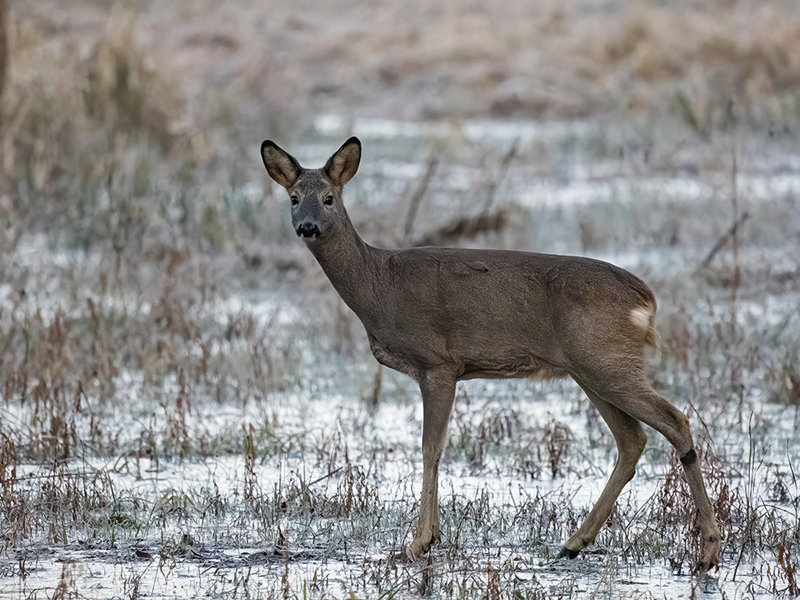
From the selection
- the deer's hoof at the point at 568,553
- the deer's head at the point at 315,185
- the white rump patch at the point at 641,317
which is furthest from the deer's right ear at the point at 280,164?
the deer's hoof at the point at 568,553

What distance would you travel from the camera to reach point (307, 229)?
6.39 m

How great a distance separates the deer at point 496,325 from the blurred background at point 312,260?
39 cm

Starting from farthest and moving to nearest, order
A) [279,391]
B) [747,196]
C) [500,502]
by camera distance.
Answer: [747,196]
[279,391]
[500,502]

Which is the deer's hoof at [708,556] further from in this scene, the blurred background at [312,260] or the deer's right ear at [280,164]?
the deer's right ear at [280,164]

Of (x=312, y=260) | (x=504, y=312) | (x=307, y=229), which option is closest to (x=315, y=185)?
(x=307, y=229)

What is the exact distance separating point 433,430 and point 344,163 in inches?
53.2

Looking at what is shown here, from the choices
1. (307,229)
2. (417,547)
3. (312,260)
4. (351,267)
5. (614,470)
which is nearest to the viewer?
(417,547)

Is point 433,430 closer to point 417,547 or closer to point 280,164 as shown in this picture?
point 417,547

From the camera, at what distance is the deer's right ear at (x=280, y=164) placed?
676 cm

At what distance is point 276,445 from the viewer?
8.27m

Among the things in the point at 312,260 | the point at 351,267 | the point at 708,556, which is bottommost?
the point at 708,556

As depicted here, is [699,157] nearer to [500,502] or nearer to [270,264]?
[270,264]

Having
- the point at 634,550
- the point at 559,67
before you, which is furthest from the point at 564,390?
the point at 559,67

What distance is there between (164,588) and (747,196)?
1059 cm
